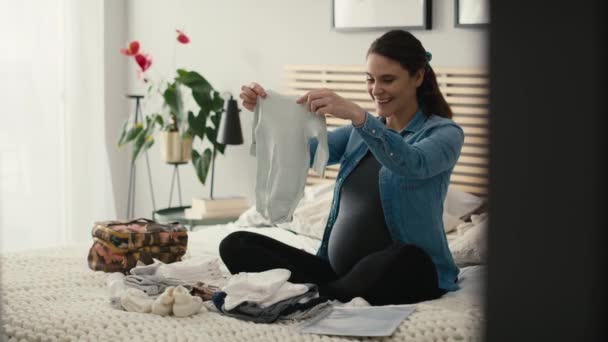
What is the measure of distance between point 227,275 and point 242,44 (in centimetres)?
206

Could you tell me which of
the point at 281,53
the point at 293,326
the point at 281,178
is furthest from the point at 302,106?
the point at 281,53

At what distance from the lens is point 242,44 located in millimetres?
4297

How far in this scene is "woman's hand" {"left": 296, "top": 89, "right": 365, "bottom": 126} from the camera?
6.75ft

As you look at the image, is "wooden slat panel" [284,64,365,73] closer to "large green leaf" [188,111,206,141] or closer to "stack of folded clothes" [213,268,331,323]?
"large green leaf" [188,111,206,141]

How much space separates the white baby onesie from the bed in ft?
0.94

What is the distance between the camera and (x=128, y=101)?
4.90m

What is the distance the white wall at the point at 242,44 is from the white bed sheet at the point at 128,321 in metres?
1.39

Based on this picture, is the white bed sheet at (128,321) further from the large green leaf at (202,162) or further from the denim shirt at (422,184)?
the large green leaf at (202,162)

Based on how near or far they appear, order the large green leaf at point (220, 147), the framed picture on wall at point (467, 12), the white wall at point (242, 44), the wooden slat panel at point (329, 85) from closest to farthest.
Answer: the framed picture on wall at point (467, 12)
the white wall at point (242, 44)
the wooden slat panel at point (329, 85)
the large green leaf at point (220, 147)

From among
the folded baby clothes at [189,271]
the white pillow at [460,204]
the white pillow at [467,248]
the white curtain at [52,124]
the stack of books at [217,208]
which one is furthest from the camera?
the white curtain at [52,124]

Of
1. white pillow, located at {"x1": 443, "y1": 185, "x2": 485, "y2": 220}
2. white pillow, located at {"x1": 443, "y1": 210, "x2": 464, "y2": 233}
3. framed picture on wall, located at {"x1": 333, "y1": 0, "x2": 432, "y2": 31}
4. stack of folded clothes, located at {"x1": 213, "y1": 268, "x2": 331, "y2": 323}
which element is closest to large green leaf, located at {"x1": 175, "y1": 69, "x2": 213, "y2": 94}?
framed picture on wall, located at {"x1": 333, "y1": 0, "x2": 432, "y2": 31}

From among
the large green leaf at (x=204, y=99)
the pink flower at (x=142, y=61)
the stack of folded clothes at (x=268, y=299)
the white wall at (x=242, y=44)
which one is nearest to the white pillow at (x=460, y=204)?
the white wall at (x=242, y=44)

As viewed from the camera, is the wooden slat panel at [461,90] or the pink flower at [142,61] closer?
the wooden slat panel at [461,90]

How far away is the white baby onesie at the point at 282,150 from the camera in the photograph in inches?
91.5
